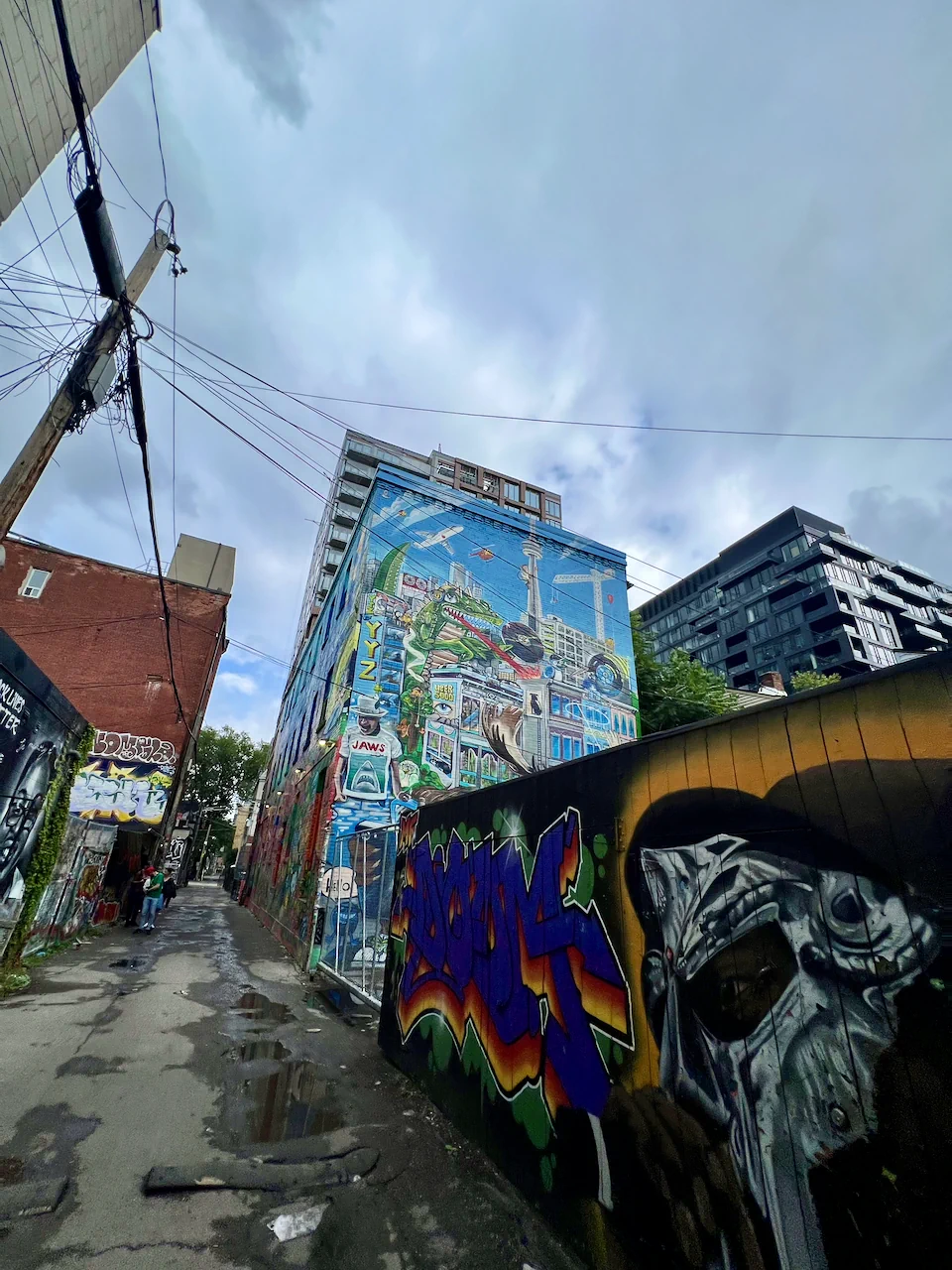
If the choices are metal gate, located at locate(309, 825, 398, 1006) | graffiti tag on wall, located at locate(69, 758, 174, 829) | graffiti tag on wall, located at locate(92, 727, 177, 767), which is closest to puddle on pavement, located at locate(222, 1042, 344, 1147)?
metal gate, located at locate(309, 825, 398, 1006)

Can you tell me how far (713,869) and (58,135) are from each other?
1312 centimetres

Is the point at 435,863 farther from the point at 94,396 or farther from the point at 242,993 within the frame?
the point at 94,396

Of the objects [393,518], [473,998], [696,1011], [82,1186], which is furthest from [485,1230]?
[393,518]

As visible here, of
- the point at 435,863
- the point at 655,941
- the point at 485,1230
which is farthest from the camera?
the point at 435,863

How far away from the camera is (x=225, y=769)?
47719mm

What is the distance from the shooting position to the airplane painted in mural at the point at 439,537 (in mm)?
17812

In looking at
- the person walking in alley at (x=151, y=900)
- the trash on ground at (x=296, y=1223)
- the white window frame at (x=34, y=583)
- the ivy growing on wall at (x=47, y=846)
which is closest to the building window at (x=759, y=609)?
the person walking in alley at (x=151, y=900)

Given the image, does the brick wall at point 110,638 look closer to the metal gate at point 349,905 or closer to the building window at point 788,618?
the metal gate at point 349,905

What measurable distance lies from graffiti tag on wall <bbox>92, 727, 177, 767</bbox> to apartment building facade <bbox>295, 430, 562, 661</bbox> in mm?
19740

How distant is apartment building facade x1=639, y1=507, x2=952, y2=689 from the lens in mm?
51969

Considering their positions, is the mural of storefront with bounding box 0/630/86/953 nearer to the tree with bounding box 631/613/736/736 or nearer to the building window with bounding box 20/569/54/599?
the building window with bounding box 20/569/54/599

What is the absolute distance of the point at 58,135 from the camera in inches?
323

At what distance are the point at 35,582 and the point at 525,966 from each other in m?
28.3

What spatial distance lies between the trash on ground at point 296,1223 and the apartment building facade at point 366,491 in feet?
130
